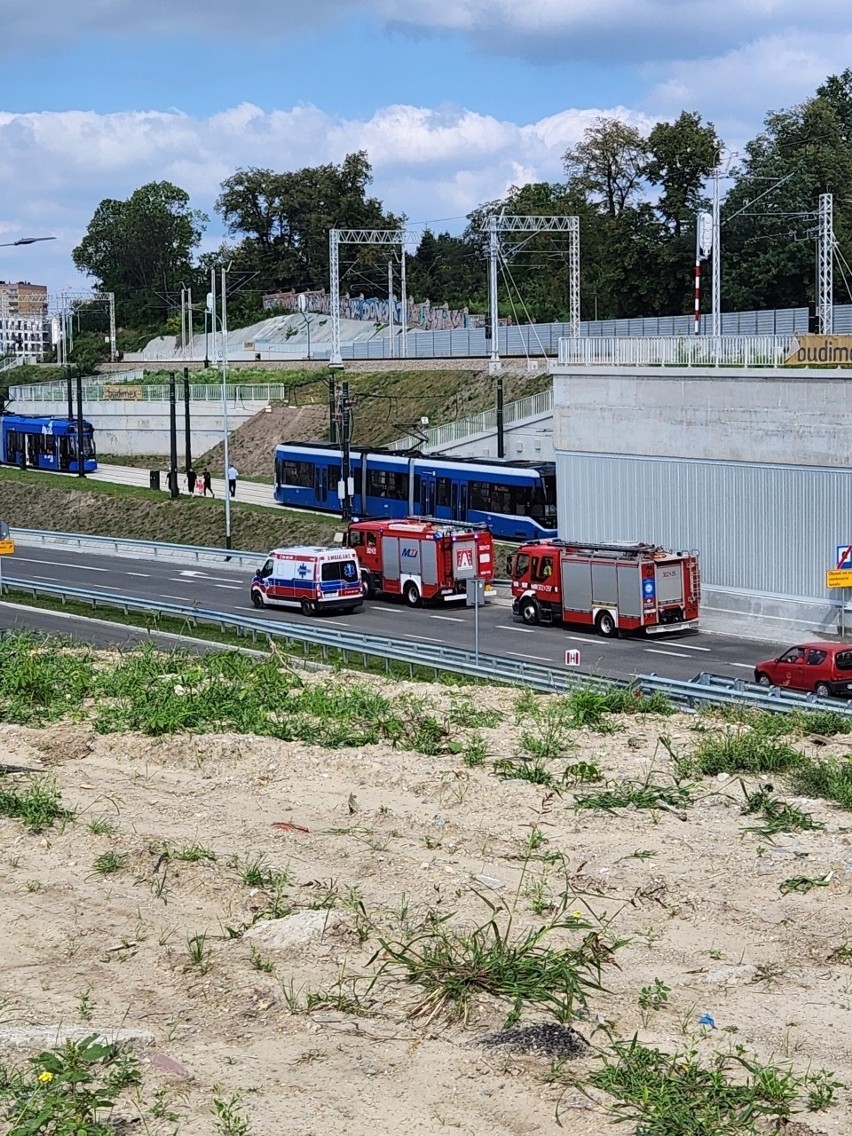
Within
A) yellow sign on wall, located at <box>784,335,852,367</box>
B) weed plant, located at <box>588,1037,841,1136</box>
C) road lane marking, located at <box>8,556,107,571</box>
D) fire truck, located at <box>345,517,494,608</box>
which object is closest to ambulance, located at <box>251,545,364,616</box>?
fire truck, located at <box>345,517,494,608</box>

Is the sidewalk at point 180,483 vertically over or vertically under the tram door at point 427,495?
under

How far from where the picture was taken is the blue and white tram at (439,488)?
4975 centimetres

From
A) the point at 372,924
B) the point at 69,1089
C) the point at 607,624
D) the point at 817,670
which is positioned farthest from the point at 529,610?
the point at 69,1089

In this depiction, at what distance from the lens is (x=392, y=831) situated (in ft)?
49.2

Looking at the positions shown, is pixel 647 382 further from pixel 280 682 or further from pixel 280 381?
pixel 280 381

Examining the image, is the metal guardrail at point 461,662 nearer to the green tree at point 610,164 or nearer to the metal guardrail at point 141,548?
the metal guardrail at point 141,548

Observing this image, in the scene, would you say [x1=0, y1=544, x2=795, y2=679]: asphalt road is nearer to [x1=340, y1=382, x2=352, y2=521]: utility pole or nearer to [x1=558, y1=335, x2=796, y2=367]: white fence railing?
[x1=340, y1=382, x2=352, y2=521]: utility pole

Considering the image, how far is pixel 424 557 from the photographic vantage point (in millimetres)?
42250

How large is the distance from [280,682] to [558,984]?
13.4m

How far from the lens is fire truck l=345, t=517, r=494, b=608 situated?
42.1 m

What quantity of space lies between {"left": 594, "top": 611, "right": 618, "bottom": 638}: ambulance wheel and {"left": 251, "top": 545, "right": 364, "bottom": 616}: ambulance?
283 inches

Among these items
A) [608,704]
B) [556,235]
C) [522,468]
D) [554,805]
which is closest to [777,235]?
[556,235]

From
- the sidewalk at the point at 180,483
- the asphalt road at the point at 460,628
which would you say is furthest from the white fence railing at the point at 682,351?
the sidewalk at the point at 180,483

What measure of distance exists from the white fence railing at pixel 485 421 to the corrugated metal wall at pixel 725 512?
1512 cm
